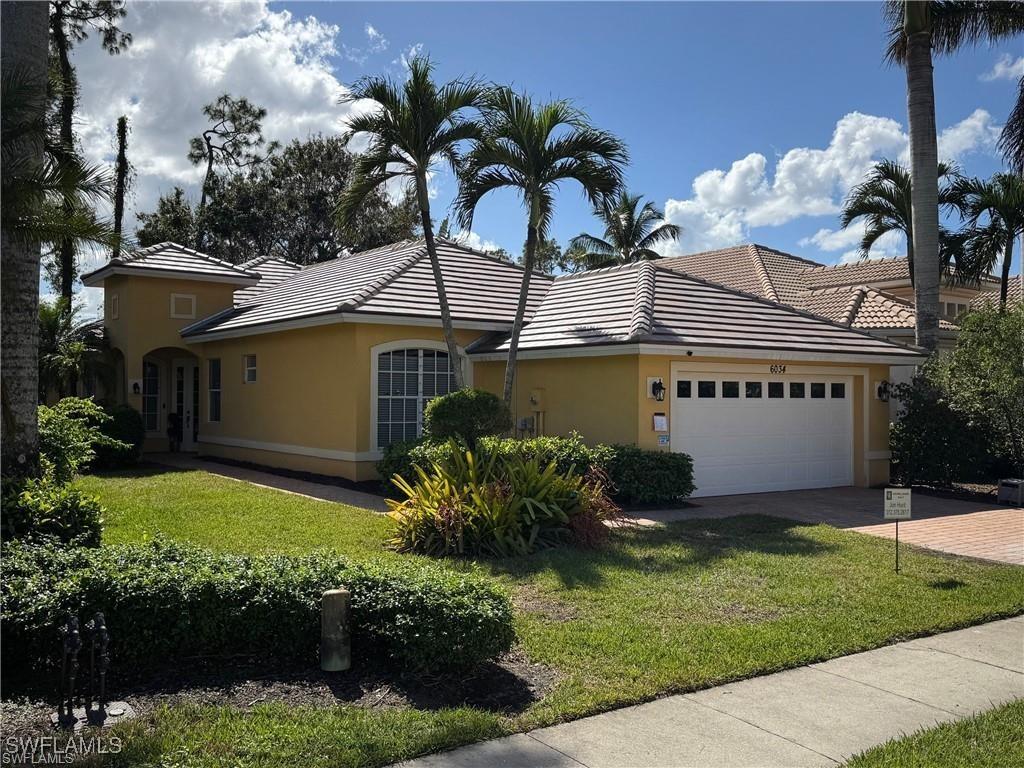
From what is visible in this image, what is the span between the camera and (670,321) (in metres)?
14.8

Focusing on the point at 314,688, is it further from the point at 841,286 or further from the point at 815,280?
the point at 815,280

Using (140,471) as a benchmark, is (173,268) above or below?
above

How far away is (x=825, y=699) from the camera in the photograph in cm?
550

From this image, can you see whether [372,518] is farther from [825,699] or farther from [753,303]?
[753,303]

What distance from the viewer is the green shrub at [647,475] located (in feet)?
43.0

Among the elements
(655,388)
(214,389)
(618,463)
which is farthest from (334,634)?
(214,389)

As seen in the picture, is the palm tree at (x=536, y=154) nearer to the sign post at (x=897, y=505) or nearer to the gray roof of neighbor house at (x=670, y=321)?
the gray roof of neighbor house at (x=670, y=321)

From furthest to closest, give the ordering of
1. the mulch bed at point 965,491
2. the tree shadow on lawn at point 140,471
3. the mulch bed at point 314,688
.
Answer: the tree shadow on lawn at point 140,471 < the mulch bed at point 965,491 < the mulch bed at point 314,688

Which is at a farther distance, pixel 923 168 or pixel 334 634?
pixel 923 168

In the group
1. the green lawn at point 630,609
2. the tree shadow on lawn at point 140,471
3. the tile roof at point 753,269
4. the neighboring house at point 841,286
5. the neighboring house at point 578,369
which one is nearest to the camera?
the green lawn at point 630,609

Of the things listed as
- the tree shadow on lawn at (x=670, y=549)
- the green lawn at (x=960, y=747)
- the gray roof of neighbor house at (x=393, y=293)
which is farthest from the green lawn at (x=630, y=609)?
the gray roof of neighbor house at (x=393, y=293)

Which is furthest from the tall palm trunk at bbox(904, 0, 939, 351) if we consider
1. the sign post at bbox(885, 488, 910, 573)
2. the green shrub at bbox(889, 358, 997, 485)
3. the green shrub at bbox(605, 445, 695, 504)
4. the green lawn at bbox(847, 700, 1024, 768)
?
the green lawn at bbox(847, 700, 1024, 768)

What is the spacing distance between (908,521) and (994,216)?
41.4 feet

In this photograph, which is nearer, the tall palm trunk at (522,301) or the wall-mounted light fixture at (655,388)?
the wall-mounted light fixture at (655,388)
